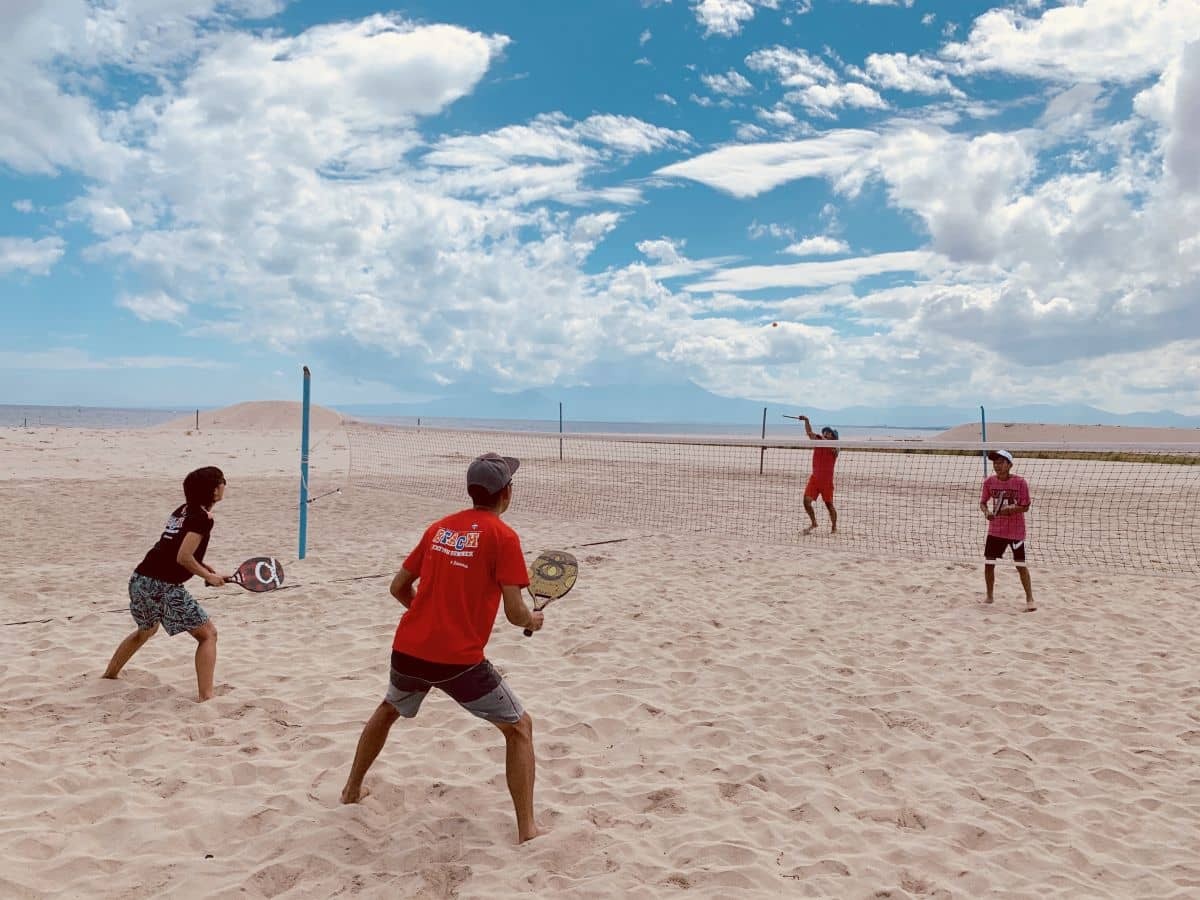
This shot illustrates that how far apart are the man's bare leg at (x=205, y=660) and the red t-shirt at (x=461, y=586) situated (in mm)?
2241

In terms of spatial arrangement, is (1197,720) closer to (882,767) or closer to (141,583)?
(882,767)

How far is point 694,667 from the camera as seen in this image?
5.96 meters

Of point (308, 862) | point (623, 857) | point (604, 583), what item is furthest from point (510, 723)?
point (604, 583)

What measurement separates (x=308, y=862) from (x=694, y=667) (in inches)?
124

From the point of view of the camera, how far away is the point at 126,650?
526 cm

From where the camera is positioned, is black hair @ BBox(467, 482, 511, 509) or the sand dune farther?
the sand dune

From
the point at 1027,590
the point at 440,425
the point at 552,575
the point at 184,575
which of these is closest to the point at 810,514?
the point at 1027,590

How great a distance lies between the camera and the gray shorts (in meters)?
3.38

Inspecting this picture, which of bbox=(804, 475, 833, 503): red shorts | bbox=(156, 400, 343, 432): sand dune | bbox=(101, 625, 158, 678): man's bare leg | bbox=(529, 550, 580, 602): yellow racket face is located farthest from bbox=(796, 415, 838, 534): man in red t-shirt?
bbox=(156, 400, 343, 432): sand dune

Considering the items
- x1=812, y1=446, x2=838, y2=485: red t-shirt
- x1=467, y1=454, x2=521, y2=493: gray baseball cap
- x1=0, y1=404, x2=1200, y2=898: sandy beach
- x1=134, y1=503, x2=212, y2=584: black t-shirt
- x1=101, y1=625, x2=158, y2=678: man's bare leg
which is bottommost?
x1=0, y1=404, x2=1200, y2=898: sandy beach

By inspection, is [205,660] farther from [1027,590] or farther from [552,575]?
[1027,590]

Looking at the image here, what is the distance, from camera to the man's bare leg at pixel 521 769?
3.51 meters

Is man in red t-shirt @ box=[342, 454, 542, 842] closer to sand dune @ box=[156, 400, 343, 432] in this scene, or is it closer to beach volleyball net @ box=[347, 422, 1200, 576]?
beach volleyball net @ box=[347, 422, 1200, 576]

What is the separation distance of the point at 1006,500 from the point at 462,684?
19.9 ft
